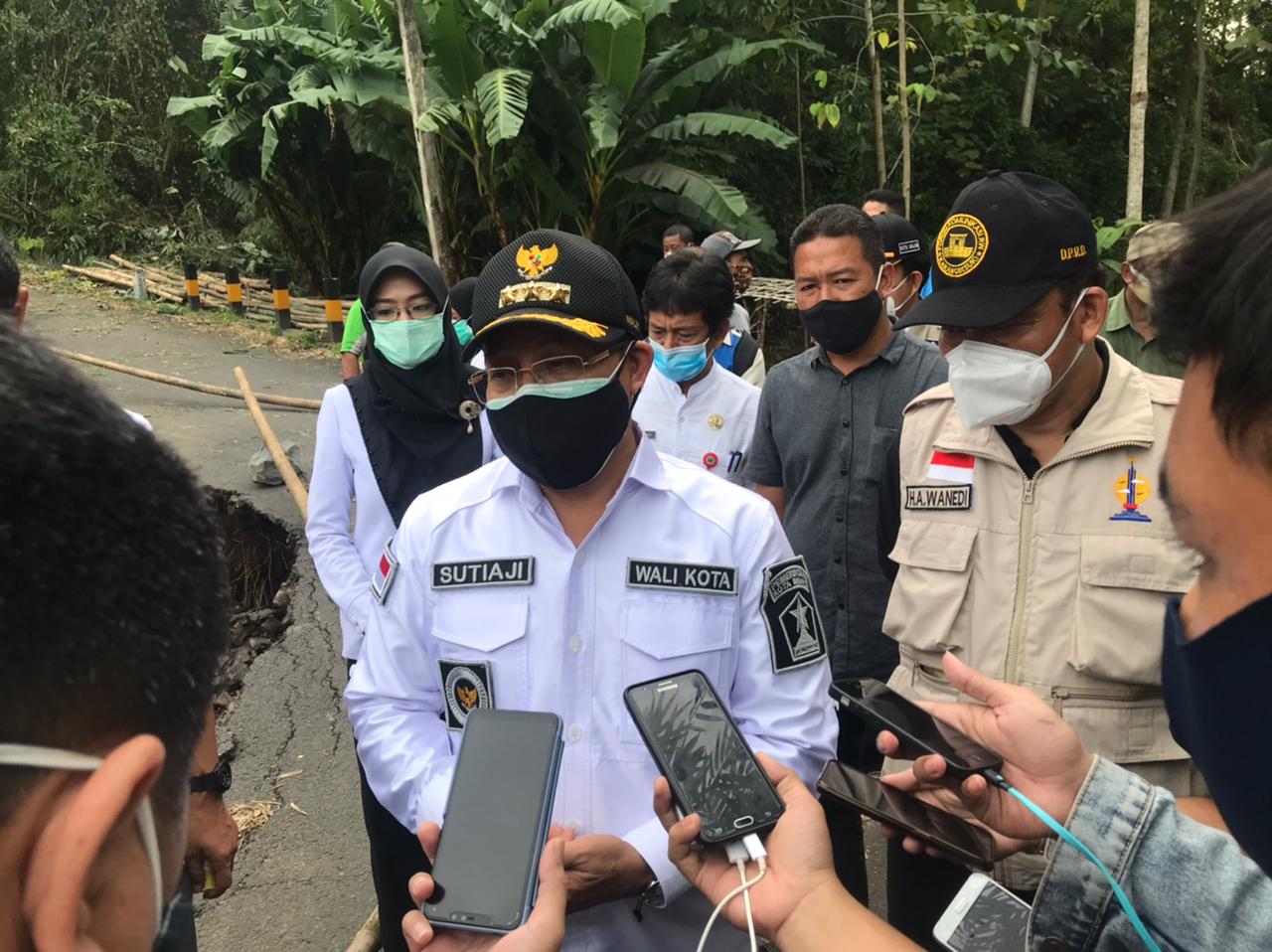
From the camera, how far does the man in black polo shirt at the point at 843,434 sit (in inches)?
117

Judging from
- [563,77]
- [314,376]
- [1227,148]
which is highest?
[1227,148]

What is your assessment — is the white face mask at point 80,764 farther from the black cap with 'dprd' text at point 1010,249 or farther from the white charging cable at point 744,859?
the black cap with 'dprd' text at point 1010,249

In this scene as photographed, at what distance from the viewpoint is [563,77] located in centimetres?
1200

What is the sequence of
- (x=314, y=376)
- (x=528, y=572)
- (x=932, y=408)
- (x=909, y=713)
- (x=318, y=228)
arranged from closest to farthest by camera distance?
(x=909, y=713)
(x=528, y=572)
(x=932, y=408)
(x=314, y=376)
(x=318, y=228)

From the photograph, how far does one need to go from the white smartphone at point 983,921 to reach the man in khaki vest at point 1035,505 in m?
0.58

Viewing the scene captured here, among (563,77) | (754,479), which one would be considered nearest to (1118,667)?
(754,479)

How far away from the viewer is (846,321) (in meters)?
3.24

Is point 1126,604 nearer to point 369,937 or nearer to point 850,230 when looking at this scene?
point 850,230

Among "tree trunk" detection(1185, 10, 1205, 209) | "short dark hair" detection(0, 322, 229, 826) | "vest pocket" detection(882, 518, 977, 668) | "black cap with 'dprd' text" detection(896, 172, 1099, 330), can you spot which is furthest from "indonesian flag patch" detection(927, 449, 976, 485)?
"tree trunk" detection(1185, 10, 1205, 209)

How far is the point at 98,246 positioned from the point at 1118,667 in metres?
21.6

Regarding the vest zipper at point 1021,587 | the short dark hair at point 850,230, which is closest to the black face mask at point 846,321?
the short dark hair at point 850,230

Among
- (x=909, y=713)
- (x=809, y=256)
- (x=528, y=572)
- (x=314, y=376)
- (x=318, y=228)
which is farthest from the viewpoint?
(x=318, y=228)

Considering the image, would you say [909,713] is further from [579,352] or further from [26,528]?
[26,528]

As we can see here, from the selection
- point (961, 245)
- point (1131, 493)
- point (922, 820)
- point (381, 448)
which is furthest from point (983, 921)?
point (381, 448)
